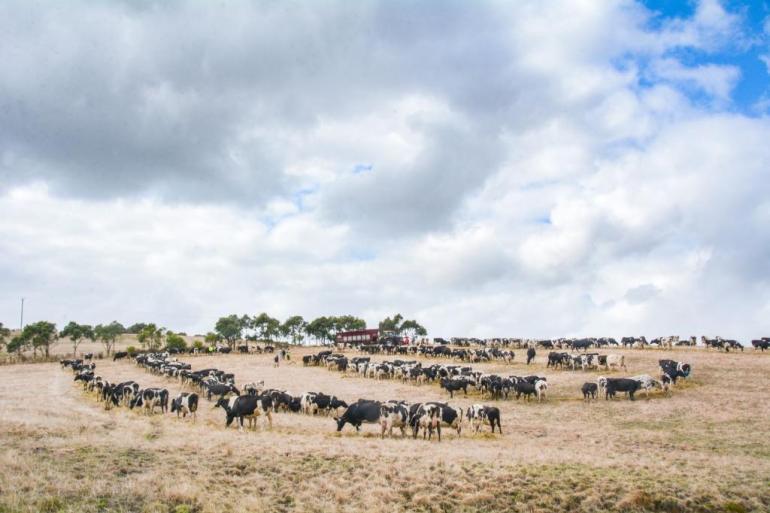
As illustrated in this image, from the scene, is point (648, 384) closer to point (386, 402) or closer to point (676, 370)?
point (676, 370)

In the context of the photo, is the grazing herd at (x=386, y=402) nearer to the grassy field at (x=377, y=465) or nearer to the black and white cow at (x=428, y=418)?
the black and white cow at (x=428, y=418)

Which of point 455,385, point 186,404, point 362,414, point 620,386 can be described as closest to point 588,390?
point 620,386

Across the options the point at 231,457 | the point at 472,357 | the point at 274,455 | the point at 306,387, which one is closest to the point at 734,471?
the point at 274,455

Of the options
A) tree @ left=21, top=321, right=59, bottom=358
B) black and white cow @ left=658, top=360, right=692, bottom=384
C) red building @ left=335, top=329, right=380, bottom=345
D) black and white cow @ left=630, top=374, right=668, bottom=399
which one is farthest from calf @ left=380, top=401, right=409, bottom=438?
tree @ left=21, top=321, right=59, bottom=358

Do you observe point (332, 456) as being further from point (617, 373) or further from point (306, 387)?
point (617, 373)

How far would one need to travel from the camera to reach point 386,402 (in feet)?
94.9

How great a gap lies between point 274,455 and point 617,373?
42.0 meters

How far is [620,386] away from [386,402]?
21.4 metres

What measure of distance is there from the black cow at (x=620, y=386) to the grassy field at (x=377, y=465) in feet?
20.8

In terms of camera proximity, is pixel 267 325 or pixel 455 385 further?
pixel 267 325

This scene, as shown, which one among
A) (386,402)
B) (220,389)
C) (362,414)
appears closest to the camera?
(362,414)

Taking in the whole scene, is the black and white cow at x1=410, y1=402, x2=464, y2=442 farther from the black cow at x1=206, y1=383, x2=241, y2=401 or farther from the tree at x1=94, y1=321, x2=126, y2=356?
the tree at x1=94, y1=321, x2=126, y2=356

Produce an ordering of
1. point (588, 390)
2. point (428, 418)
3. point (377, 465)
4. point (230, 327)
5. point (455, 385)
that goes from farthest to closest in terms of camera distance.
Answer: point (230, 327), point (455, 385), point (588, 390), point (428, 418), point (377, 465)

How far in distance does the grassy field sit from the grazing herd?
1236 mm
